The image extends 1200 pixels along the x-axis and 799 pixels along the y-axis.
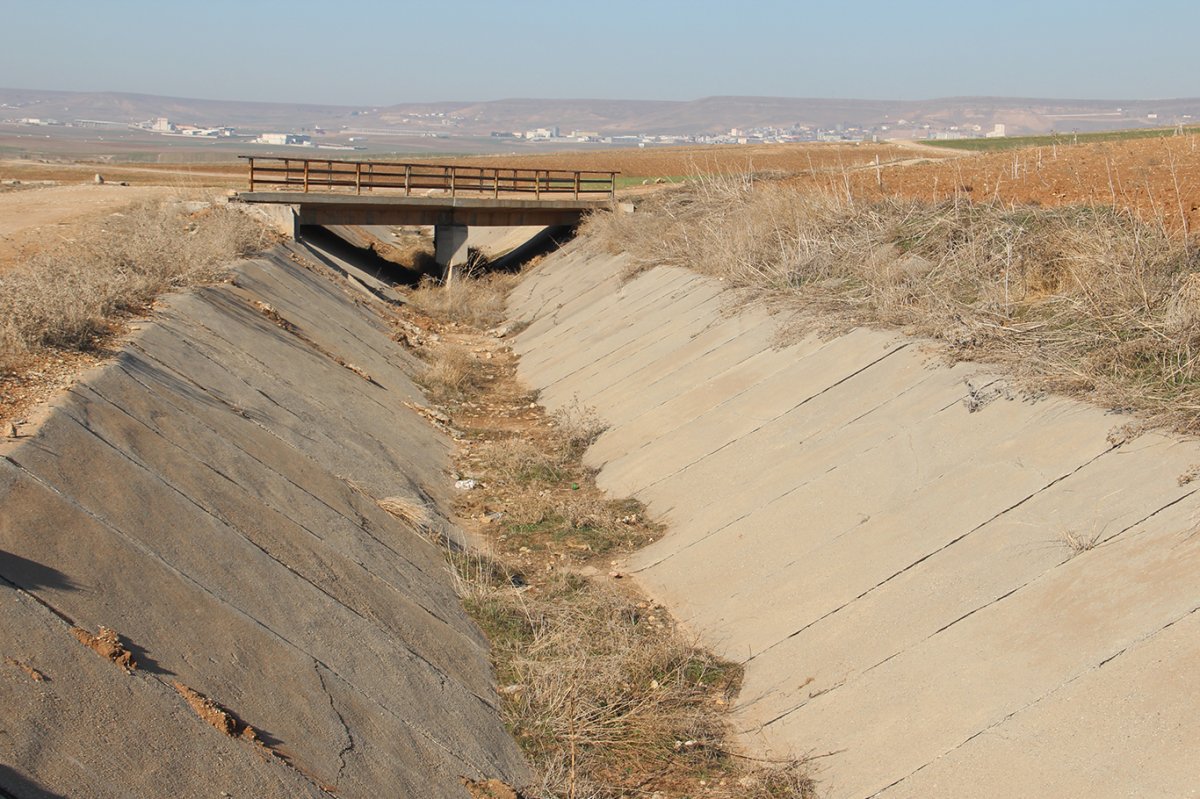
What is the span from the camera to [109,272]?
13930mm

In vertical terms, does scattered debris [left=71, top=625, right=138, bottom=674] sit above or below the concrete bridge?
below

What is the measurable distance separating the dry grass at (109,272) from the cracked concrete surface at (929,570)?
547 centimetres

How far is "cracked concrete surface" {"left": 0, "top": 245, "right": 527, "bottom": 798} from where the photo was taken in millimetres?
5602

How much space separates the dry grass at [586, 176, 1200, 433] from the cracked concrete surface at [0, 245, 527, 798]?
5458 mm

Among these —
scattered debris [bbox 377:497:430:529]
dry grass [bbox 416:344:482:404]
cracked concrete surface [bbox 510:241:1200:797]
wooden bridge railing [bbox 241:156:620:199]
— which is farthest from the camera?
wooden bridge railing [bbox 241:156:620:199]

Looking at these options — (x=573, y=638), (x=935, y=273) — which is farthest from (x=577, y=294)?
(x=573, y=638)

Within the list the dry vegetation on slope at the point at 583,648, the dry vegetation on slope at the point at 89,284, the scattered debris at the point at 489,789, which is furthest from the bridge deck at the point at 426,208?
the scattered debris at the point at 489,789

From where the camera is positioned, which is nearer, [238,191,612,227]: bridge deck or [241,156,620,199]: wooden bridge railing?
[238,191,612,227]: bridge deck

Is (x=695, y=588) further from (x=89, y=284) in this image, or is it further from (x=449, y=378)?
(x=449, y=378)

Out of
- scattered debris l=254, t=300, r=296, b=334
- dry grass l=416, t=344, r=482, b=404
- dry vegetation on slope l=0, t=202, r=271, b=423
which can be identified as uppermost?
dry vegetation on slope l=0, t=202, r=271, b=423

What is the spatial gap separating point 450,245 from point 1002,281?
1959cm

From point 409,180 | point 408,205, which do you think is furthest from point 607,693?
point 409,180

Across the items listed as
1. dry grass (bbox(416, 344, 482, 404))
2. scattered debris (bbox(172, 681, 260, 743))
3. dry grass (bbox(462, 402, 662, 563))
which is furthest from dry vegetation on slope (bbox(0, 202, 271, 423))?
dry grass (bbox(462, 402, 662, 563))

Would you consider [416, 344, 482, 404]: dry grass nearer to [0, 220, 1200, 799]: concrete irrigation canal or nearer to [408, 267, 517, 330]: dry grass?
[0, 220, 1200, 799]: concrete irrigation canal
